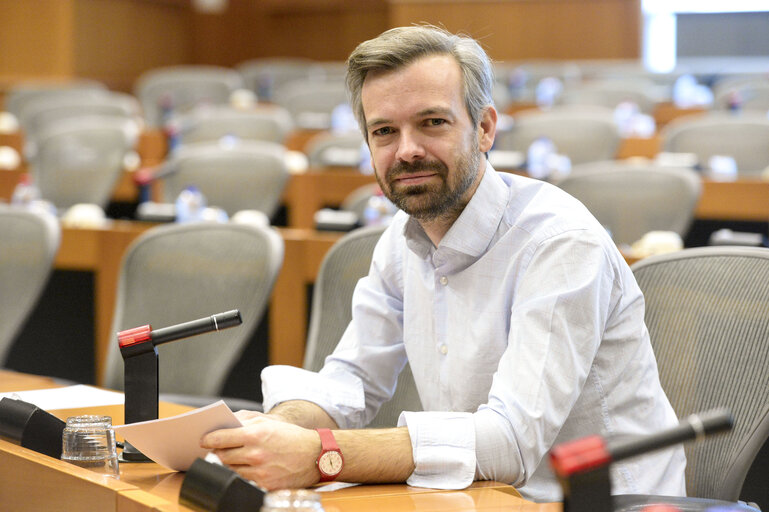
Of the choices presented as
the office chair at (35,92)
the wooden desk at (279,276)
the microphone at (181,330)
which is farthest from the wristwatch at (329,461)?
the office chair at (35,92)

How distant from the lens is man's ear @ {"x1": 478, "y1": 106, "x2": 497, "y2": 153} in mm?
1807

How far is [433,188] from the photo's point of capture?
173 cm

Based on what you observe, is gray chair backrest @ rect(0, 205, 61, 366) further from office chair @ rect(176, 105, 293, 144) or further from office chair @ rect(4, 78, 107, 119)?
Result: office chair @ rect(4, 78, 107, 119)

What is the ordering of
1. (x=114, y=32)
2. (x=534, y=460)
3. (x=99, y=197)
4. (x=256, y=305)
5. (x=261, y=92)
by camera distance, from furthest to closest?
(x=114, y=32) → (x=261, y=92) → (x=99, y=197) → (x=256, y=305) → (x=534, y=460)

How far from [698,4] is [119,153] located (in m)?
6.92

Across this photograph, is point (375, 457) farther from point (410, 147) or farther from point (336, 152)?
point (336, 152)

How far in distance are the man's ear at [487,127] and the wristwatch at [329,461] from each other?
58cm

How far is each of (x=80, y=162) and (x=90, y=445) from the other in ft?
11.6

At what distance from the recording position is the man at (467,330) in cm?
151

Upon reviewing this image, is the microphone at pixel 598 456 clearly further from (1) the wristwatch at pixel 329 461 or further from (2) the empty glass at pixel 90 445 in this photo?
(2) the empty glass at pixel 90 445

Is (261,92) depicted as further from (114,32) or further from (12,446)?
(12,446)

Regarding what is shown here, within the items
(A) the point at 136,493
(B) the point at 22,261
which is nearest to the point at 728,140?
(B) the point at 22,261

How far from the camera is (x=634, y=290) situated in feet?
5.59

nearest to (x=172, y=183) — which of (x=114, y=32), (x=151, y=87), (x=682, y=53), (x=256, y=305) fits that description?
(x=256, y=305)
